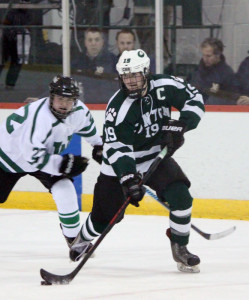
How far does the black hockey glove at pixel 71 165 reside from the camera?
482cm

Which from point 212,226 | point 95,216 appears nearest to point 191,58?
point 212,226

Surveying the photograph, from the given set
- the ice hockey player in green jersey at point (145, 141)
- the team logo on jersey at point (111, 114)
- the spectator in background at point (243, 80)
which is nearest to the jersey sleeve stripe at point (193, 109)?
the ice hockey player in green jersey at point (145, 141)

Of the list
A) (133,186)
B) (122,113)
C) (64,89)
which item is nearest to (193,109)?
(122,113)

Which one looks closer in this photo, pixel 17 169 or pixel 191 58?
pixel 17 169

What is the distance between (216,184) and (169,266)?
1570 mm

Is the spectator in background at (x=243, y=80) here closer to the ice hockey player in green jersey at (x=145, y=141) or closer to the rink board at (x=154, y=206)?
the rink board at (x=154, y=206)

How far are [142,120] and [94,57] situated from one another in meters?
2.31

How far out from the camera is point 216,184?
632cm

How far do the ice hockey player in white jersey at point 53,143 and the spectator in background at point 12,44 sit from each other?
1.94 m

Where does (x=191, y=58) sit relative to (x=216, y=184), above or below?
above

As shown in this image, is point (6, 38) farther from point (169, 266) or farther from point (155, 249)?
point (169, 266)

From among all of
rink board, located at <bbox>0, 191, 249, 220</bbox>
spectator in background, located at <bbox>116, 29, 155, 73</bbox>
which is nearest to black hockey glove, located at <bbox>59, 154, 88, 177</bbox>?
rink board, located at <bbox>0, 191, 249, 220</bbox>

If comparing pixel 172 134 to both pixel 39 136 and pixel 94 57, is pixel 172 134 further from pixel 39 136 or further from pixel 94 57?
pixel 94 57

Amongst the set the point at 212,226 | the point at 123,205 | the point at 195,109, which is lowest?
the point at 212,226
